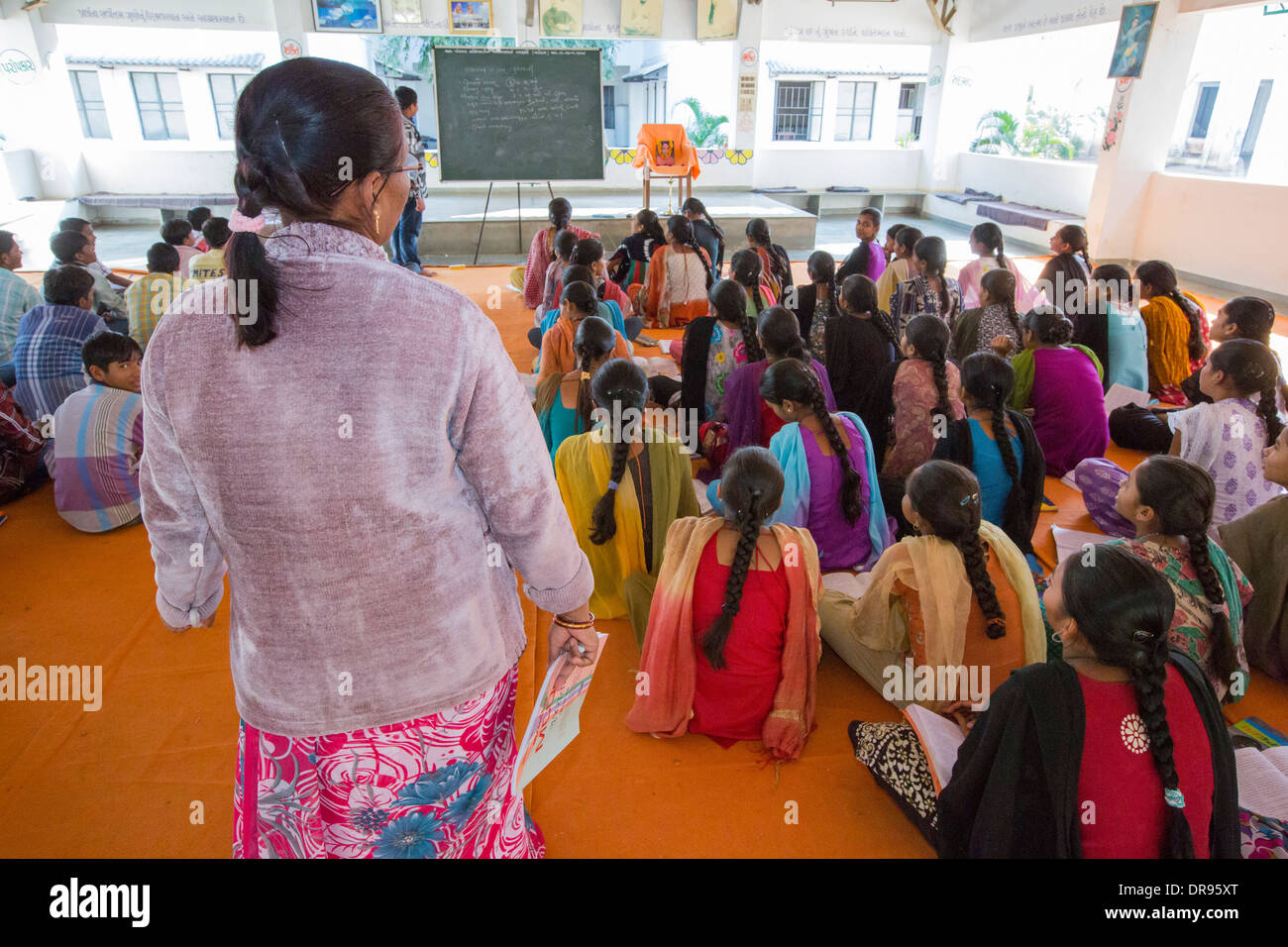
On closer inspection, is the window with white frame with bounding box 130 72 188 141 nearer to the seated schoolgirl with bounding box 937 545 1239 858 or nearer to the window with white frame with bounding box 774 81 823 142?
the window with white frame with bounding box 774 81 823 142

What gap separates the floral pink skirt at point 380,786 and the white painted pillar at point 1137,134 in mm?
9594

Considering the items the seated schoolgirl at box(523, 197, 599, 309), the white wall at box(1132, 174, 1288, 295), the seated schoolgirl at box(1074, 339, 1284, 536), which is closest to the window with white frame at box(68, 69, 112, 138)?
the seated schoolgirl at box(523, 197, 599, 309)

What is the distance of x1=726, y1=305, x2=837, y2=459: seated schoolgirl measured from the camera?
3.08 m

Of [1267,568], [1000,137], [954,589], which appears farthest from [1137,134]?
[954,589]

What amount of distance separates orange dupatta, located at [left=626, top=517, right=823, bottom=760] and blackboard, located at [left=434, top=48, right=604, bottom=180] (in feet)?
22.9

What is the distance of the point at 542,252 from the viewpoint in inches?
235

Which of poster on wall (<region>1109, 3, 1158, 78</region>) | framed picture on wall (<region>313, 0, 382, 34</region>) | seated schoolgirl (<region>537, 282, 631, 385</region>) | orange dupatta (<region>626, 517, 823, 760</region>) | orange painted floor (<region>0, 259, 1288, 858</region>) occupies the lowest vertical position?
orange painted floor (<region>0, 259, 1288, 858</region>)

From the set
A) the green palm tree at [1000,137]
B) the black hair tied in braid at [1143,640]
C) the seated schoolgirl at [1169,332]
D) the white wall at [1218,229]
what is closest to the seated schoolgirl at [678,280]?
the seated schoolgirl at [1169,332]

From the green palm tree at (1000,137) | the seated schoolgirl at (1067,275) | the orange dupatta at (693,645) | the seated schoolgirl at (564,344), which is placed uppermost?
the green palm tree at (1000,137)

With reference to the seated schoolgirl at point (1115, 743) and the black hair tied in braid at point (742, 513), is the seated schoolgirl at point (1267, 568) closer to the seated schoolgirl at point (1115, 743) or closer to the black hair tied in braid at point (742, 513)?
the seated schoolgirl at point (1115, 743)

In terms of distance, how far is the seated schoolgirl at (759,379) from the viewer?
308cm

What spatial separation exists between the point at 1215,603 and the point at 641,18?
10.3 m

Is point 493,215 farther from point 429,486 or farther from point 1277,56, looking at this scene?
point 1277,56

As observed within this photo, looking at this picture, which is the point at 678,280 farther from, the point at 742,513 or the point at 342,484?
the point at 342,484
